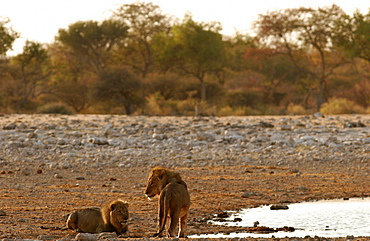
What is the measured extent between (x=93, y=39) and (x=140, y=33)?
3.87m

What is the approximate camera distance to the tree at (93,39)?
126 feet

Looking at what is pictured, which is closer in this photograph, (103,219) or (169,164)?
(103,219)

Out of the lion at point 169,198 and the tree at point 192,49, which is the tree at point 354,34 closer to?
the tree at point 192,49

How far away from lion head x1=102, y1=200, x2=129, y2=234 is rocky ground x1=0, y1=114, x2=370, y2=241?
7.9 inches

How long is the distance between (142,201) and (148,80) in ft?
86.4

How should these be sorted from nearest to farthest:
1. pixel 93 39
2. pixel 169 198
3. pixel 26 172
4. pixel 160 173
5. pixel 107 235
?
1. pixel 169 198
2. pixel 107 235
3. pixel 160 173
4. pixel 26 172
5. pixel 93 39

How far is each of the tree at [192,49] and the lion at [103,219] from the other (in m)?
31.7

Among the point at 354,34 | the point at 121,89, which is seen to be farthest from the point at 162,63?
the point at 354,34

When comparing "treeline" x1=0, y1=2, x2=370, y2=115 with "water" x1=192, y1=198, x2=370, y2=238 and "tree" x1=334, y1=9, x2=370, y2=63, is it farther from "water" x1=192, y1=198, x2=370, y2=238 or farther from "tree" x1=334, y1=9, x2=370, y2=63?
"water" x1=192, y1=198, x2=370, y2=238

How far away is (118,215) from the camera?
6.26 metres

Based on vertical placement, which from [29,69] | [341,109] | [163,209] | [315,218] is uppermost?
[29,69]

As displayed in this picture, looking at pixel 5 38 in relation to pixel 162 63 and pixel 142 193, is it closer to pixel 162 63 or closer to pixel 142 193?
pixel 162 63

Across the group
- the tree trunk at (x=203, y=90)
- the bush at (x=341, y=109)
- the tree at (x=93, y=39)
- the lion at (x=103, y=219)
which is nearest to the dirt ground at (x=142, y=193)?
the lion at (x=103, y=219)

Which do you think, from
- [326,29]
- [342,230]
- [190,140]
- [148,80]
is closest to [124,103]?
[148,80]
